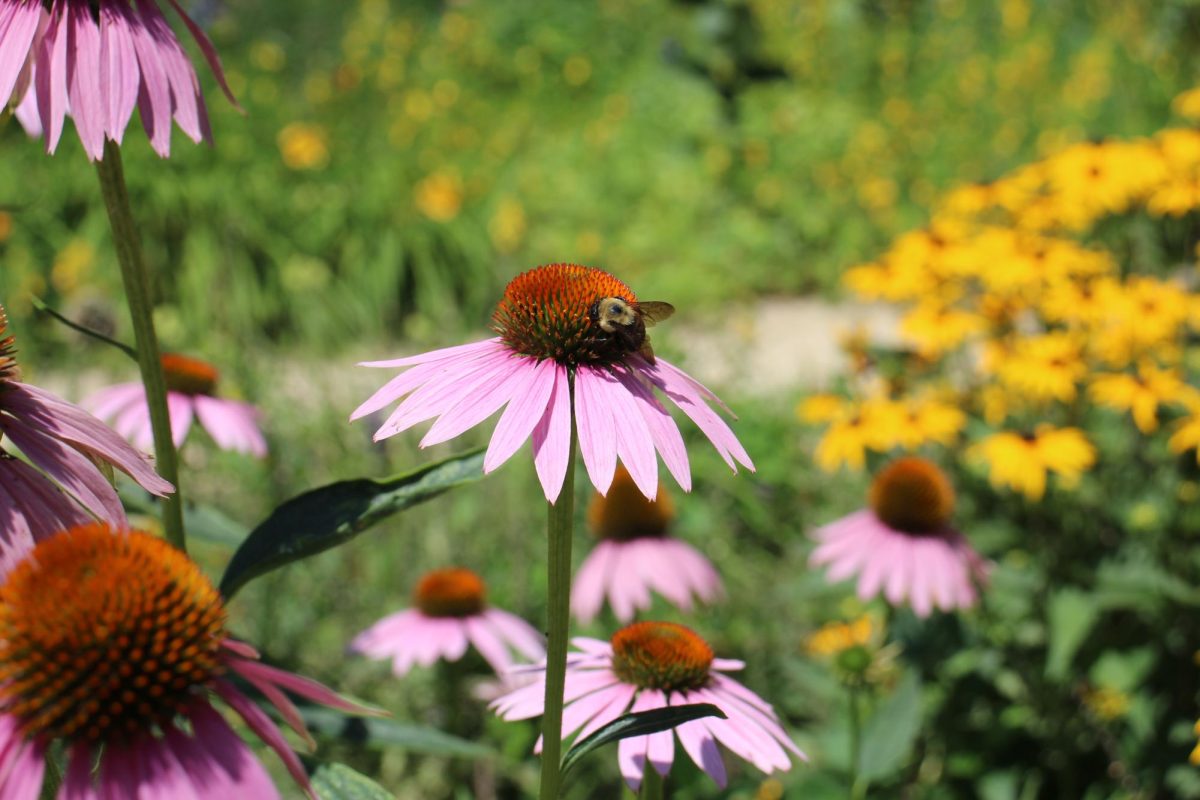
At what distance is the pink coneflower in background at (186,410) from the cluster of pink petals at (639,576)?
621 millimetres

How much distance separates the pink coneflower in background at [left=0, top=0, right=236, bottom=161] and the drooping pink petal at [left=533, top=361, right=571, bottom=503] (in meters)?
0.35

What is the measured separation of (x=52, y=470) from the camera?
0.84 m

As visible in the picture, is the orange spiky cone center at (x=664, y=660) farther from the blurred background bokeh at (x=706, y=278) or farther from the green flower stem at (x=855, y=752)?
the green flower stem at (x=855, y=752)

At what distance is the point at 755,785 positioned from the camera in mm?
1850

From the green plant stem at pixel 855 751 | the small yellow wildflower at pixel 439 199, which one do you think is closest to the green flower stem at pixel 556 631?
the green plant stem at pixel 855 751

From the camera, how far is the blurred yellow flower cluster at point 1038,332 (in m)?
2.46

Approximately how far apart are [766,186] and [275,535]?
229 inches

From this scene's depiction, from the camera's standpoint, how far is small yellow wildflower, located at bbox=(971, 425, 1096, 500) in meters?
2.30

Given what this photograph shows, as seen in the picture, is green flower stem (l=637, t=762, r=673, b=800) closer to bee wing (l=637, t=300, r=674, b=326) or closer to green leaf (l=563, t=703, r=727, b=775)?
green leaf (l=563, t=703, r=727, b=775)

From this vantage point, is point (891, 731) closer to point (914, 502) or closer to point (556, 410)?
point (914, 502)

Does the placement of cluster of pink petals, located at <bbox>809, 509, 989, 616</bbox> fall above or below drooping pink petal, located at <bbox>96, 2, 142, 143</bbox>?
below

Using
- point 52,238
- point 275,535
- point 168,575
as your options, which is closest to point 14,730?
point 168,575

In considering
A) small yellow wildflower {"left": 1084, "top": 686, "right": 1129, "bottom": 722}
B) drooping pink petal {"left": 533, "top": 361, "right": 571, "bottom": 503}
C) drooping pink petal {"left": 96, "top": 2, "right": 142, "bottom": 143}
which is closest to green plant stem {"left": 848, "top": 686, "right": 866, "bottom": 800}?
small yellow wildflower {"left": 1084, "top": 686, "right": 1129, "bottom": 722}

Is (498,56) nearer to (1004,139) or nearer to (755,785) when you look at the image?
(1004,139)
